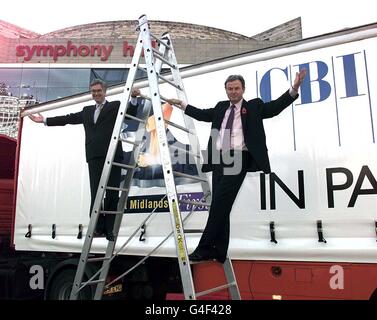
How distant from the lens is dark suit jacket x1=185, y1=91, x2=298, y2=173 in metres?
3.29

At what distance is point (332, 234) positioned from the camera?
130 inches

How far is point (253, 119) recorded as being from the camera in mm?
3408

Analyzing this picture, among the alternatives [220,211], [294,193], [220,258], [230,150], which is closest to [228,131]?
[230,150]

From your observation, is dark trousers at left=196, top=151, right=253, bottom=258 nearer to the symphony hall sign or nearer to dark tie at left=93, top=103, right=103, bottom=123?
dark tie at left=93, top=103, right=103, bottom=123

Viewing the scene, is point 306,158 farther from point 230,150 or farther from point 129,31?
point 129,31

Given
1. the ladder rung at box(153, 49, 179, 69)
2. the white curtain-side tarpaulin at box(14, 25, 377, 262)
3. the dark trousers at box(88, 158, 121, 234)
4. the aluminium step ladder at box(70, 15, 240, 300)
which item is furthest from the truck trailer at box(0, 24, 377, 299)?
the ladder rung at box(153, 49, 179, 69)

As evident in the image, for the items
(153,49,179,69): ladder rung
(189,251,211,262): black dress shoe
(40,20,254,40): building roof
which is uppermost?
(40,20,254,40): building roof

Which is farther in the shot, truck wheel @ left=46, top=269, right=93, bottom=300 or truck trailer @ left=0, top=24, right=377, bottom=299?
truck wheel @ left=46, top=269, right=93, bottom=300

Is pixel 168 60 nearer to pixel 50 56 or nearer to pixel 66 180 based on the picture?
pixel 66 180

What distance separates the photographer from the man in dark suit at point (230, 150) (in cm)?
321

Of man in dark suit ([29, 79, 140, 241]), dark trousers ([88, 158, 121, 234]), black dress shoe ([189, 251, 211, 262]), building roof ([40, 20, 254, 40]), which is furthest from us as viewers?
building roof ([40, 20, 254, 40])

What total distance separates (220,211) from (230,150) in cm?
55

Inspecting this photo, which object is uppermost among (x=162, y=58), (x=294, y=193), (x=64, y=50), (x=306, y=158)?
(x=64, y=50)
